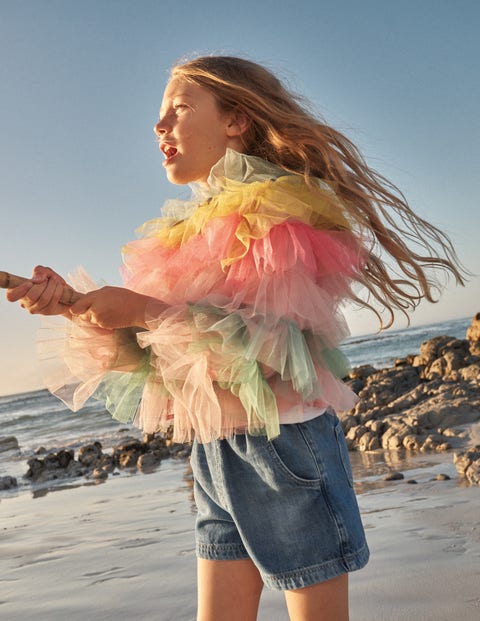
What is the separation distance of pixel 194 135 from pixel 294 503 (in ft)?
3.94

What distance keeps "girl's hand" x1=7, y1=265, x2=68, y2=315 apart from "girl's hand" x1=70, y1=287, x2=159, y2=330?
59 mm

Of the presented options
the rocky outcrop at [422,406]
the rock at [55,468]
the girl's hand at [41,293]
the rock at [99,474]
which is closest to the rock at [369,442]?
the rocky outcrop at [422,406]

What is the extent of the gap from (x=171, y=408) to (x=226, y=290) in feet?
1.36

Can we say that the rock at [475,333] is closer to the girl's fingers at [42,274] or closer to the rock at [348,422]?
the rock at [348,422]

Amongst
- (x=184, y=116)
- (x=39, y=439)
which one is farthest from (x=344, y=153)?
(x=39, y=439)

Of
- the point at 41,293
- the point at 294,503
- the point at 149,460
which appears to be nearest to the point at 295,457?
the point at 294,503

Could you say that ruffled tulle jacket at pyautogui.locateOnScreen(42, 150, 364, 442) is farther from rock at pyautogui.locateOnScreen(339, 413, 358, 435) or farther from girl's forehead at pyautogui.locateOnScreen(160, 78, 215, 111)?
rock at pyautogui.locateOnScreen(339, 413, 358, 435)

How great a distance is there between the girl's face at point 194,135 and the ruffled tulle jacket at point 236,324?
0.18 m

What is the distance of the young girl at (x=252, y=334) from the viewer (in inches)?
69.9

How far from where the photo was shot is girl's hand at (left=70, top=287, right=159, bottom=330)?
5.82 ft

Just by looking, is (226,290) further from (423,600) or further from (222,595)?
(423,600)

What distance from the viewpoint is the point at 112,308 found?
1.79 meters

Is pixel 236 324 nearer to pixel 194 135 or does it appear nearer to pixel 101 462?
pixel 194 135

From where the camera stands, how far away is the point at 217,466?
1.93m
